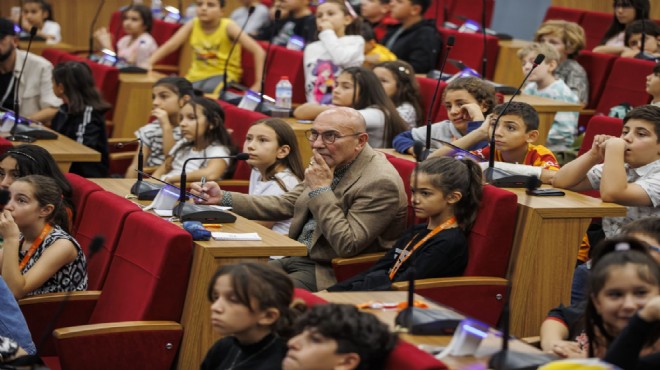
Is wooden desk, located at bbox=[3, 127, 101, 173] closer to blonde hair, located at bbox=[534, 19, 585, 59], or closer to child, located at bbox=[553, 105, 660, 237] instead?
child, located at bbox=[553, 105, 660, 237]

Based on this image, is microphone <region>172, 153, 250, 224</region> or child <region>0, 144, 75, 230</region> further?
child <region>0, 144, 75, 230</region>

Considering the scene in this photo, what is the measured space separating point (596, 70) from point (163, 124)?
7.35ft

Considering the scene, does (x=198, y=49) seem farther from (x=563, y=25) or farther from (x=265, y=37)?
(x=563, y=25)

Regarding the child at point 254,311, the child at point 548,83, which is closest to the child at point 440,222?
the child at point 254,311

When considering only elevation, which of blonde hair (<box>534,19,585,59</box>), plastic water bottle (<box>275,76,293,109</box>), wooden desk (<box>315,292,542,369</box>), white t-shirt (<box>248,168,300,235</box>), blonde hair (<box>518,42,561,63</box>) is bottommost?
white t-shirt (<box>248,168,300,235</box>)

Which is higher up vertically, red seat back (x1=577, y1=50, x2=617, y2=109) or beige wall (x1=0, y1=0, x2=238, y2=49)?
red seat back (x1=577, y1=50, x2=617, y2=109)

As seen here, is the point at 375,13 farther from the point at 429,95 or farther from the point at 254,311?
the point at 254,311

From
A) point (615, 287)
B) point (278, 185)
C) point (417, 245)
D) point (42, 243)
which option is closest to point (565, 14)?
point (278, 185)

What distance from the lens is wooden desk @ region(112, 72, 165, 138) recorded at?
640 cm

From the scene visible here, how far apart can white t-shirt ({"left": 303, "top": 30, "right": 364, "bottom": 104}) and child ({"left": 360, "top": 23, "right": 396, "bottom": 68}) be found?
0.15 meters

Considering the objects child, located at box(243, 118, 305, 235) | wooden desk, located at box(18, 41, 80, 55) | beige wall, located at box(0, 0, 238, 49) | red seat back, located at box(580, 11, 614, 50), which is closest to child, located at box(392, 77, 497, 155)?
child, located at box(243, 118, 305, 235)

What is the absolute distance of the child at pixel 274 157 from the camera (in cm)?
426

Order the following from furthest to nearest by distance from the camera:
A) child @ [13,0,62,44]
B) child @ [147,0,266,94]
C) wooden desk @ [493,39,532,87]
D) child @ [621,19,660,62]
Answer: child @ [13,0,62,44], child @ [147,0,266,94], wooden desk @ [493,39,532,87], child @ [621,19,660,62]

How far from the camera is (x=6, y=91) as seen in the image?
6.09 meters
